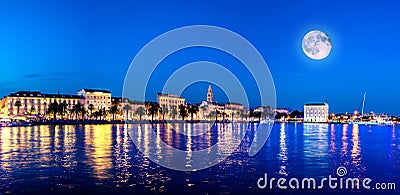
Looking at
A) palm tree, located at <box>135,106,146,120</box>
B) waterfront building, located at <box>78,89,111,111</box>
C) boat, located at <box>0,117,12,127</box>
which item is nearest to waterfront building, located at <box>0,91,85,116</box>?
waterfront building, located at <box>78,89,111,111</box>

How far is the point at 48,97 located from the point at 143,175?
14746 centimetres

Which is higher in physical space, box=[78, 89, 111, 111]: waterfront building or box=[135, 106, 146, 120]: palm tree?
box=[78, 89, 111, 111]: waterfront building

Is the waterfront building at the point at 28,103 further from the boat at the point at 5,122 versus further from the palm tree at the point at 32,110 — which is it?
the boat at the point at 5,122

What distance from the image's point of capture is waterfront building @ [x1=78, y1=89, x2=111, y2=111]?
165125 mm

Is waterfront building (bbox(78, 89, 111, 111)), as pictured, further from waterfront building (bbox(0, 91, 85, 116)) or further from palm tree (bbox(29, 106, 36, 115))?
palm tree (bbox(29, 106, 36, 115))

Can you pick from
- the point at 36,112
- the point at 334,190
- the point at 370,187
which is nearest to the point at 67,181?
the point at 334,190

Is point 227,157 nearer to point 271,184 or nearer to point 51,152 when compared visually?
point 271,184

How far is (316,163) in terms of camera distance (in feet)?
79.1

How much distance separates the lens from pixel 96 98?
167 metres
